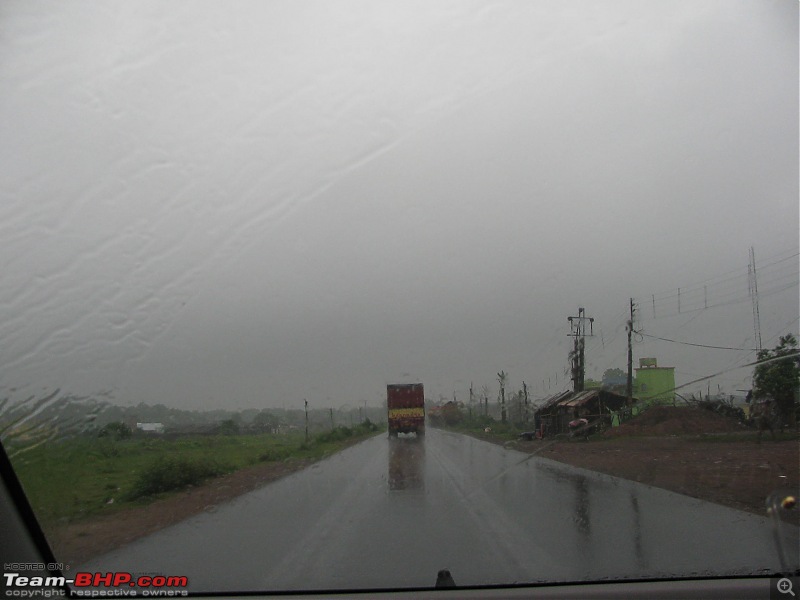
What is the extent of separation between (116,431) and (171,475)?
483cm

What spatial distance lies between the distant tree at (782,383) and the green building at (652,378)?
1427 millimetres

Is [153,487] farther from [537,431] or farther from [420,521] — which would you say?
[537,431]

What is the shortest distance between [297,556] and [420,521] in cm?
249

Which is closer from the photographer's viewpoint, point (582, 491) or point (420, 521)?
point (420, 521)

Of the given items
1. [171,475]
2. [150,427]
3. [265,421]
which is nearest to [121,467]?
[150,427]

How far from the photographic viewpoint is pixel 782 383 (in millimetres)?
9945

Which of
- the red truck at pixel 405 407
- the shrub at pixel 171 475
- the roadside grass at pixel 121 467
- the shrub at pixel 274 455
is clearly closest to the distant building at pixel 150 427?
the roadside grass at pixel 121 467

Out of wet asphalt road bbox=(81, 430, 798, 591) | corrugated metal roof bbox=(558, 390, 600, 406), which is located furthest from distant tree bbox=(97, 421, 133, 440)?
corrugated metal roof bbox=(558, 390, 600, 406)

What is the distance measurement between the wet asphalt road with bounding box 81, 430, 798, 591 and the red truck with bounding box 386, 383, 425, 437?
30.2m

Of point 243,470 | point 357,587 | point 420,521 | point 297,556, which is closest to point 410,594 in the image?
point 357,587

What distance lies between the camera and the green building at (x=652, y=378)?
11307 mm

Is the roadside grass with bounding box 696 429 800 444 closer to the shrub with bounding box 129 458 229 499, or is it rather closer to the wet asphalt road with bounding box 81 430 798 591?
the wet asphalt road with bounding box 81 430 798 591

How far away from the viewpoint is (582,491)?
12000mm

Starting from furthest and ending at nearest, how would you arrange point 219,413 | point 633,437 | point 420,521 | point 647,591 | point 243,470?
point 243,470 < point 633,437 < point 219,413 < point 420,521 < point 647,591
